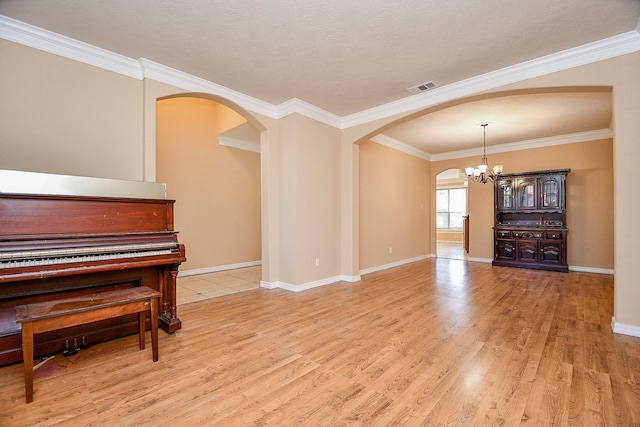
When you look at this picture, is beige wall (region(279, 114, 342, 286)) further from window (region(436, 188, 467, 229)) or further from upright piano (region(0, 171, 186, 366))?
window (region(436, 188, 467, 229))

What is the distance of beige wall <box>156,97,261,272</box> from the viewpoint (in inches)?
204

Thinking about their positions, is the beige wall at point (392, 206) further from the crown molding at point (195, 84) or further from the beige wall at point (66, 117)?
the beige wall at point (66, 117)

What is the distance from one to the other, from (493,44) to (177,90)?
11.3 feet

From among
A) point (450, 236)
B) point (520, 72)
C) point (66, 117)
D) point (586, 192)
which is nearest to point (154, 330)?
point (66, 117)

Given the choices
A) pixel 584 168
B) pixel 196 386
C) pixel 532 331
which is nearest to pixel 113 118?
pixel 196 386

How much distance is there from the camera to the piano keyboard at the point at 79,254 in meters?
1.94

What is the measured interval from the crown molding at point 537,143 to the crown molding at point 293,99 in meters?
3.84

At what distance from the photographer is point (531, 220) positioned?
20.9 feet

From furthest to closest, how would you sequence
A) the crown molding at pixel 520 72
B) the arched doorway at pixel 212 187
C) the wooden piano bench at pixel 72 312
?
the arched doorway at pixel 212 187 < the crown molding at pixel 520 72 < the wooden piano bench at pixel 72 312

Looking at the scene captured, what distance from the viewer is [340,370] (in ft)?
6.89

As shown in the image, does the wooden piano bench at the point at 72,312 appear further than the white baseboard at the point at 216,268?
No

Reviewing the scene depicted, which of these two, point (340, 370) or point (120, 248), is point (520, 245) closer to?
point (340, 370)

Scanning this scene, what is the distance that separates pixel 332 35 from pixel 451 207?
36.9 feet

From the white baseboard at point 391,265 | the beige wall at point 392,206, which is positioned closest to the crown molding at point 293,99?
the beige wall at point 392,206
